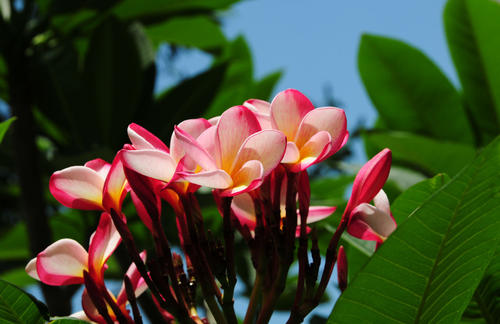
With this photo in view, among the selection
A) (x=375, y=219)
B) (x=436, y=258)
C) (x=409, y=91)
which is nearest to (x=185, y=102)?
(x=409, y=91)

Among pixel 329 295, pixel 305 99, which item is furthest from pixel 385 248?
pixel 329 295

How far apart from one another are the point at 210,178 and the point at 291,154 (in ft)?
0.27

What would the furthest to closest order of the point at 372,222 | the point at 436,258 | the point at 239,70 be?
the point at 239,70 → the point at 372,222 → the point at 436,258

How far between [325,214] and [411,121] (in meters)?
1.06

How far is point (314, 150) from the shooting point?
565 millimetres

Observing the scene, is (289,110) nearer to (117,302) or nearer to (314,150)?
(314,150)

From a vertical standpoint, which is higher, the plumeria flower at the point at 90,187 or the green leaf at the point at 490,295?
the plumeria flower at the point at 90,187

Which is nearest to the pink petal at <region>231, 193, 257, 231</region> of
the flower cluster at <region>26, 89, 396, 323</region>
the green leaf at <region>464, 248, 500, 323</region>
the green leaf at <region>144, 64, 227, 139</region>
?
the flower cluster at <region>26, 89, 396, 323</region>

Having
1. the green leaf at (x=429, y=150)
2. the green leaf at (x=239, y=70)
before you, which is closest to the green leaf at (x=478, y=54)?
the green leaf at (x=429, y=150)

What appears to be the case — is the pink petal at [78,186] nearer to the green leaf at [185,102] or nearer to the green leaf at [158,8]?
the green leaf at [185,102]

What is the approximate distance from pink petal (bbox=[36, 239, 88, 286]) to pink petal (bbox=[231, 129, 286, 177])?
0.19 m

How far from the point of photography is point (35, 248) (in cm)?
135

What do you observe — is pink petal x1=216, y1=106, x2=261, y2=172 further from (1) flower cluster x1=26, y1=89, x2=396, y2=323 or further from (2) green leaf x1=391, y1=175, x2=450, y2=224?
(2) green leaf x1=391, y1=175, x2=450, y2=224

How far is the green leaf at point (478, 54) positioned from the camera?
154cm
